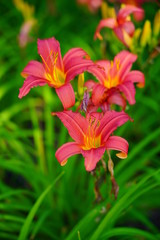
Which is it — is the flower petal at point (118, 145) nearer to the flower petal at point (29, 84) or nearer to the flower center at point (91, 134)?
the flower center at point (91, 134)

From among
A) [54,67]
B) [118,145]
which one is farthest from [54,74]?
[118,145]

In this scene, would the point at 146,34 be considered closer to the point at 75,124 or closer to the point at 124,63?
the point at 124,63

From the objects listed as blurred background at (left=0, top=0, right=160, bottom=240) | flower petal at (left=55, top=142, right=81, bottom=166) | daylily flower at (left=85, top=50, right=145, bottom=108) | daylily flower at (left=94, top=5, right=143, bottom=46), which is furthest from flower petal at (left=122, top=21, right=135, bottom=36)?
flower petal at (left=55, top=142, right=81, bottom=166)

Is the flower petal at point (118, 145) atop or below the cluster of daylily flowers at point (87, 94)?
below

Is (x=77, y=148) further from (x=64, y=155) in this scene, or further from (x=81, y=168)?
(x=81, y=168)

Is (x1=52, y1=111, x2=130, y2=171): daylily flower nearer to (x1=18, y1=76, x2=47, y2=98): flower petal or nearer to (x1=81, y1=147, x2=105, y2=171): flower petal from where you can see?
(x1=81, y1=147, x2=105, y2=171): flower petal

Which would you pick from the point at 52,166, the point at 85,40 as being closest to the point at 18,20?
the point at 85,40

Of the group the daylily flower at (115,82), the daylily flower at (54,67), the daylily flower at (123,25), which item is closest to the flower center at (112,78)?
the daylily flower at (115,82)
